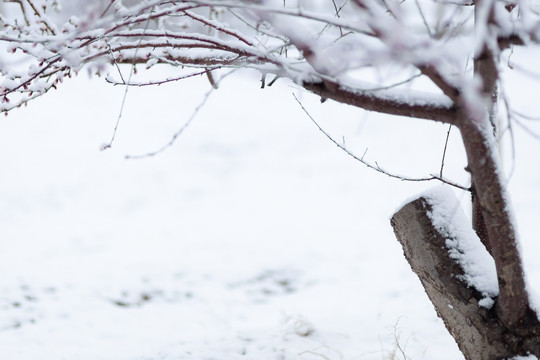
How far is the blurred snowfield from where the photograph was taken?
3.39 m

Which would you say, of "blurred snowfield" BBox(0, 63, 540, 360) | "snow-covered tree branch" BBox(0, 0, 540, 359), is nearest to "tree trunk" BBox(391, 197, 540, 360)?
"snow-covered tree branch" BBox(0, 0, 540, 359)

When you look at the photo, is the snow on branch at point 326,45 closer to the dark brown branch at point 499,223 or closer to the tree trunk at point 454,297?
the dark brown branch at point 499,223

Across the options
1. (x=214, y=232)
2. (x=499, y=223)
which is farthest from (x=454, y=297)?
(x=214, y=232)

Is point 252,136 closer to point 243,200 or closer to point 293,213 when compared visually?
point 243,200

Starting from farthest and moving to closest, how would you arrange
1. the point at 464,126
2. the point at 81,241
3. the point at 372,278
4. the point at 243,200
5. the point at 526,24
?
the point at 243,200
the point at 81,241
the point at 372,278
the point at 464,126
the point at 526,24

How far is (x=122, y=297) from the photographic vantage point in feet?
16.2

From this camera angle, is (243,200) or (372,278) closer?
(372,278)

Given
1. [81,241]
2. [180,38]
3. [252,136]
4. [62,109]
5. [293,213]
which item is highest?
[62,109]

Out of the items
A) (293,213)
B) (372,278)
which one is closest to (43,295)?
(372,278)

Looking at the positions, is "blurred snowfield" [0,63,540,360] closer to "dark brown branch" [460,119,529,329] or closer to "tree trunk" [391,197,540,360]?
"dark brown branch" [460,119,529,329]

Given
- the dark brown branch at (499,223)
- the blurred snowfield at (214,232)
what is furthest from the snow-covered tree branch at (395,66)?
the blurred snowfield at (214,232)

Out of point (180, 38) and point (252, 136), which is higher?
point (252, 136)

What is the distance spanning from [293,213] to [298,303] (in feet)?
9.66

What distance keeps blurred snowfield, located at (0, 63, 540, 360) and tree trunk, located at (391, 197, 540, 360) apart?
0.46 meters
